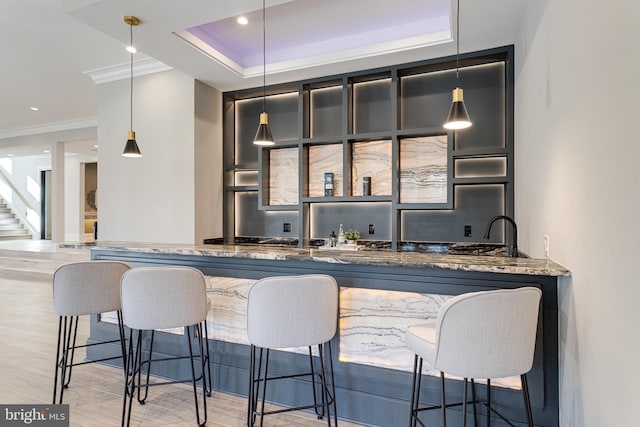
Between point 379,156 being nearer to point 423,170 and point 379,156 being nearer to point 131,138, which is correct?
point 423,170

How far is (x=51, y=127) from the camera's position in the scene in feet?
27.7

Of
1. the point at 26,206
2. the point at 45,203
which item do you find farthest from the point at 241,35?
the point at 26,206

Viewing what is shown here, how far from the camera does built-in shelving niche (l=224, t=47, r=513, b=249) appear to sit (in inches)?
151

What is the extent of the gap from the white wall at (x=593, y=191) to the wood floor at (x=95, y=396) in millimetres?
1463

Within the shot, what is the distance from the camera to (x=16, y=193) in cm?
1338

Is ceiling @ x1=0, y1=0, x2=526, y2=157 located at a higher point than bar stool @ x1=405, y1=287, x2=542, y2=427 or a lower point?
higher

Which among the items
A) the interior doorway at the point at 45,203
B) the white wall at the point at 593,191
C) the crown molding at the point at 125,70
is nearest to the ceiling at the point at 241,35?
the crown molding at the point at 125,70

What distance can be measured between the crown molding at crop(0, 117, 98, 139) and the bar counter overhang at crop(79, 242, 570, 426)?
620 cm

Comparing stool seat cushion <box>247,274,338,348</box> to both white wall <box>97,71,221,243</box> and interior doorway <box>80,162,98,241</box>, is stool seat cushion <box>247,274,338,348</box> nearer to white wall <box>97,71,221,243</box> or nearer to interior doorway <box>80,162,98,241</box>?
white wall <box>97,71,221,243</box>

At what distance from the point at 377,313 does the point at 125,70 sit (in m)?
4.37

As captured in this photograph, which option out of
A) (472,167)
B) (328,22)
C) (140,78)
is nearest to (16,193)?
(140,78)

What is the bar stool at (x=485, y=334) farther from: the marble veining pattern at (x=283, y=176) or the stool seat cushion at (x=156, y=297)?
the marble veining pattern at (x=283, y=176)

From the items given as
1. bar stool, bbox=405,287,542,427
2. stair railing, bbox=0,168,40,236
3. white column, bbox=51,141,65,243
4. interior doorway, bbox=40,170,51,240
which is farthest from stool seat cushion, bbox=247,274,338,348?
stair railing, bbox=0,168,40,236

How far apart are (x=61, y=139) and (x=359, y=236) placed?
7.50 meters
